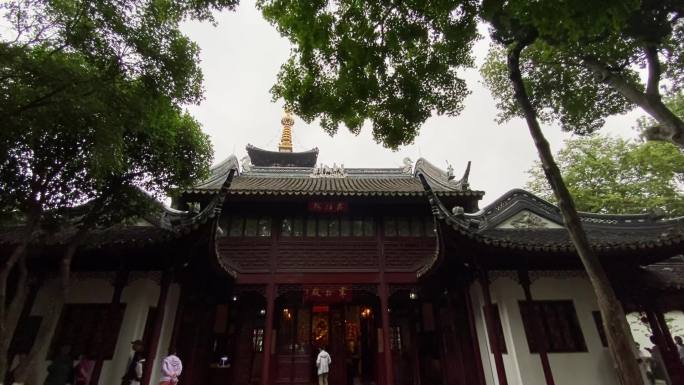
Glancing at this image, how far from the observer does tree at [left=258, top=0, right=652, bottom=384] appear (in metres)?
4.36

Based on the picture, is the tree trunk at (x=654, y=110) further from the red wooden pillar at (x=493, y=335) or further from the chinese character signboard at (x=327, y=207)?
the chinese character signboard at (x=327, y=207)

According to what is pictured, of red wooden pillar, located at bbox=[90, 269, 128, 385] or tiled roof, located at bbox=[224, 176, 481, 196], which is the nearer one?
red wooden pillar, located at bbox=[90, 269, 128, 385]

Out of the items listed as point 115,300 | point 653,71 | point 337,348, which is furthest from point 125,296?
point 653,71

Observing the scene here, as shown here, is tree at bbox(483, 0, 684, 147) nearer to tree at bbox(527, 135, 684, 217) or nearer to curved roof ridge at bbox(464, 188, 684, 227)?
curved roof ridge at bbox(464, 188, 684, 227)

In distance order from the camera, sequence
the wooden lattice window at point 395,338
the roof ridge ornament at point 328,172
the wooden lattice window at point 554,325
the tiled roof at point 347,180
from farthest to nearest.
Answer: the roof ridge ornament at point 328,172 < the tiled roof at point 347,180 < the wooden lattice window at point 395,338 < the wooden lattice window at point 554,325

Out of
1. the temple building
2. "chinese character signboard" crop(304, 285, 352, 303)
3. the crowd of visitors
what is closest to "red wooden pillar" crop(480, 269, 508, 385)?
the temple building

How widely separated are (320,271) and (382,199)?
2661 mm

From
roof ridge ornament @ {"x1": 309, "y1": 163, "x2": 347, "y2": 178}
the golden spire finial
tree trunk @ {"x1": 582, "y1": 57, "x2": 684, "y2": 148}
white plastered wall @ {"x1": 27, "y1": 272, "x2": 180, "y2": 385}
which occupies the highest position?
the golden spire finial

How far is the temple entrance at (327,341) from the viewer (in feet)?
31.4

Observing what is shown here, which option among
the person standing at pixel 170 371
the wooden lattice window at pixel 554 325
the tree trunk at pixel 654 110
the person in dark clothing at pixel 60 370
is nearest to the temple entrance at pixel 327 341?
the person standing at pixel 170 371

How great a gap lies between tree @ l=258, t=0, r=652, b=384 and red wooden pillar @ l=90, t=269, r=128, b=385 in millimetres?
4869

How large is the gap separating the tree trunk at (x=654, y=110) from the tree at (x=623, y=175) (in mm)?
11079

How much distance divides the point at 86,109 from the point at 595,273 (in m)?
6.55

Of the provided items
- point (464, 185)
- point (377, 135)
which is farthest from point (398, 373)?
point (377, 135)
